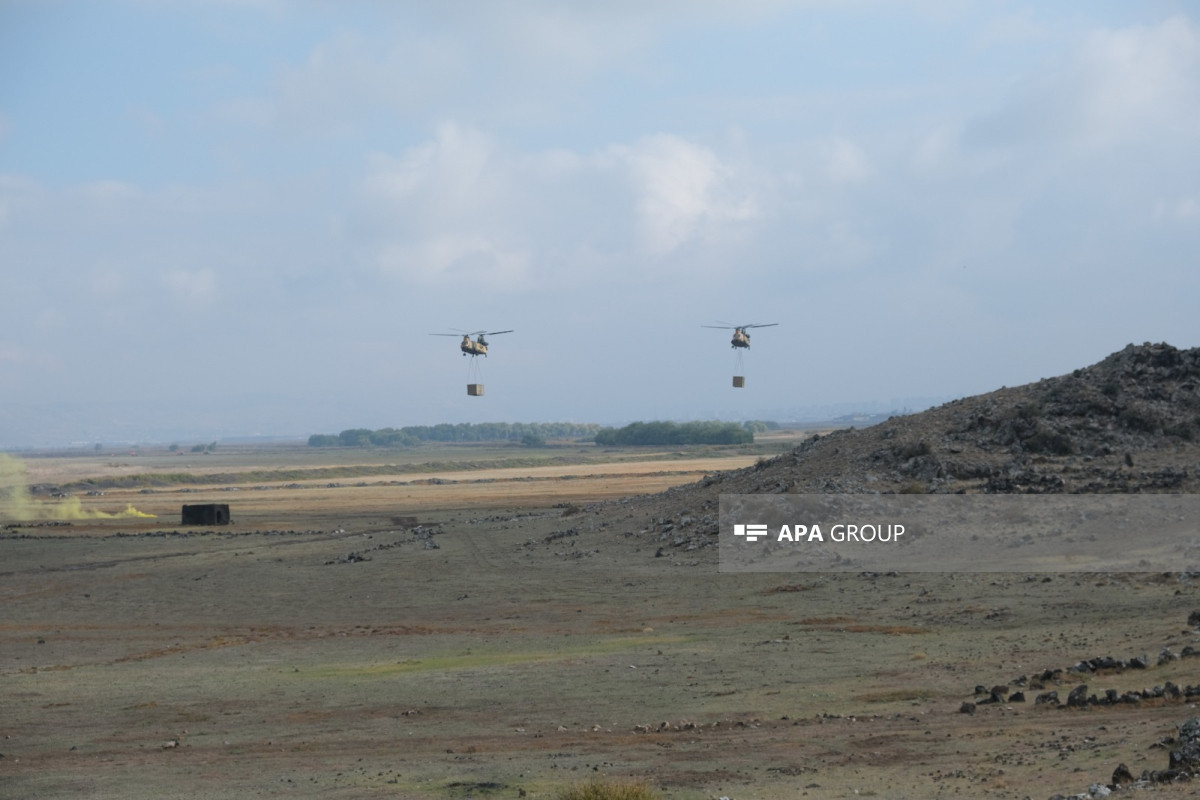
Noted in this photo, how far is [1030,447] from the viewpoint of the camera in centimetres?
4103

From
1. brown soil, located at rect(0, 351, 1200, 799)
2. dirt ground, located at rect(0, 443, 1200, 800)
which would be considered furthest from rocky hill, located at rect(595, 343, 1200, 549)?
dirt ground, located at rect(0, 443, 1200, 800)

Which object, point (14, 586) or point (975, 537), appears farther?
point (14, 586)

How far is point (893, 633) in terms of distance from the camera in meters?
24.2

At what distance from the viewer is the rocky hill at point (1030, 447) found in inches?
1484

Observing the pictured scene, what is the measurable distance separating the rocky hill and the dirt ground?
20.6 ft

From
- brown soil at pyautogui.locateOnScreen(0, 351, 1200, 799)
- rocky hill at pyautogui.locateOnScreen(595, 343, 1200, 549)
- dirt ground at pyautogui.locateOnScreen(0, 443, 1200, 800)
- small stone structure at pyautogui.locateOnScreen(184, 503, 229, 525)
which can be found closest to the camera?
dirt ground at pyautogui.locateOnScreen(0, 443, 1200, 800)

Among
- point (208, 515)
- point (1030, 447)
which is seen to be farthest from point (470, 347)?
point (1030, 447)

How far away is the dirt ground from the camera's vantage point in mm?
14617

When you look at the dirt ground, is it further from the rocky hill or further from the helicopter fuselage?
the helicopter fuselage

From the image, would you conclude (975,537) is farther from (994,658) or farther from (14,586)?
(14,586)

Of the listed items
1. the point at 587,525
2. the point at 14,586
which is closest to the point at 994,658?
the point at 587,525

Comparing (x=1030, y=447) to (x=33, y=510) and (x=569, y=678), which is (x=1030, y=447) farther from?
(x=33, y=510)

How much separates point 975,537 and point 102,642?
22940 millimetres

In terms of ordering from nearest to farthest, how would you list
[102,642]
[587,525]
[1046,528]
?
[102,642] → [1046,528] → [587,525]
